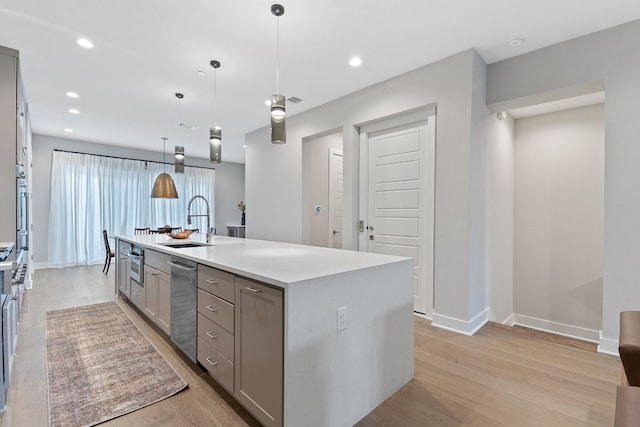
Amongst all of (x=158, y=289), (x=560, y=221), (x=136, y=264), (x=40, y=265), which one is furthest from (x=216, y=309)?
(x=40, y=265)

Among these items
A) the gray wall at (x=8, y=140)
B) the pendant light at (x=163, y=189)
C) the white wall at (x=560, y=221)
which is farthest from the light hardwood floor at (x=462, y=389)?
the pendant light at (x=163, y=189)

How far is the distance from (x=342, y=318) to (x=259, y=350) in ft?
1.50

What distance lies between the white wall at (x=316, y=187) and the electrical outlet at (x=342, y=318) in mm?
3202

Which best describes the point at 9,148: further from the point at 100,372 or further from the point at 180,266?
the point at 100,372

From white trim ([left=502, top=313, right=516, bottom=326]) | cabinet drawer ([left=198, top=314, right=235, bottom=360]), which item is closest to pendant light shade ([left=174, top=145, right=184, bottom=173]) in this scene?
cabinet drawer ([left=198, top=314, right=235, bottom=360])

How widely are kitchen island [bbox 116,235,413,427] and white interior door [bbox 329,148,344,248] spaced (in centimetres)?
311

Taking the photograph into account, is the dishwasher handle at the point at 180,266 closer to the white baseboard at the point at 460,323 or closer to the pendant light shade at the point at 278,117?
the pendant light shade at the point at 278,117

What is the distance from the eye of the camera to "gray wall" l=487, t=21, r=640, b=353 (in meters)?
2.44

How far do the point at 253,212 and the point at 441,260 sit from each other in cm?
377

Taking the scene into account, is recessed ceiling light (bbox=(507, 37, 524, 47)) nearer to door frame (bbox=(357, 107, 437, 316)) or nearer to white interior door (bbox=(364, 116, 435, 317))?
white interior door (bbox=(364, 116, 435, 317))

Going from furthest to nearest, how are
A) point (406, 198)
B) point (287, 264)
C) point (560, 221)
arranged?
point (560, 221), point (406, 198), point (287, 264)

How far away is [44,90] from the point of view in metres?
4.01

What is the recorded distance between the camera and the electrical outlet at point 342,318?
1611 mm

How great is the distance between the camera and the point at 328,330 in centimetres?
156
